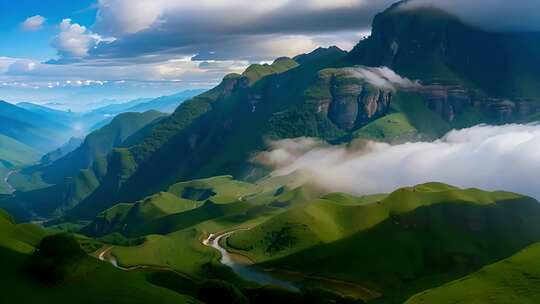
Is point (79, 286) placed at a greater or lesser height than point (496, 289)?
greater

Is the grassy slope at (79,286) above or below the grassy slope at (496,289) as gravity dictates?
above

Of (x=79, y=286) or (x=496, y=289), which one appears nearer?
(x=79, y=286)

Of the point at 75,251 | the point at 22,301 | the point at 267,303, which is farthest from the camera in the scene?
the point at 267,303

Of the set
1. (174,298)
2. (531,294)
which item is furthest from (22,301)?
(531,294)

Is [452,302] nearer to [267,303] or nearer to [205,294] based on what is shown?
[267,303]

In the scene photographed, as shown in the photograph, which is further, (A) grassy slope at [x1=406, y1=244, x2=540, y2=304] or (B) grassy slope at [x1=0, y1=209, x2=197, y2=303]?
(A) grassy slope at [x1=406, y1=244, x2=540, y2=304]

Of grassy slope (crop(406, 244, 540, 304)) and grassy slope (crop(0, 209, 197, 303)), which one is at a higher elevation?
grassy slope (crop(0, 209, 197, 303))

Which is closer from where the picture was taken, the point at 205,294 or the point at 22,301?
the point at 22,301

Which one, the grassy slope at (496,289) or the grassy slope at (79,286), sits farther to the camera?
the grassy slope at (496,289)
